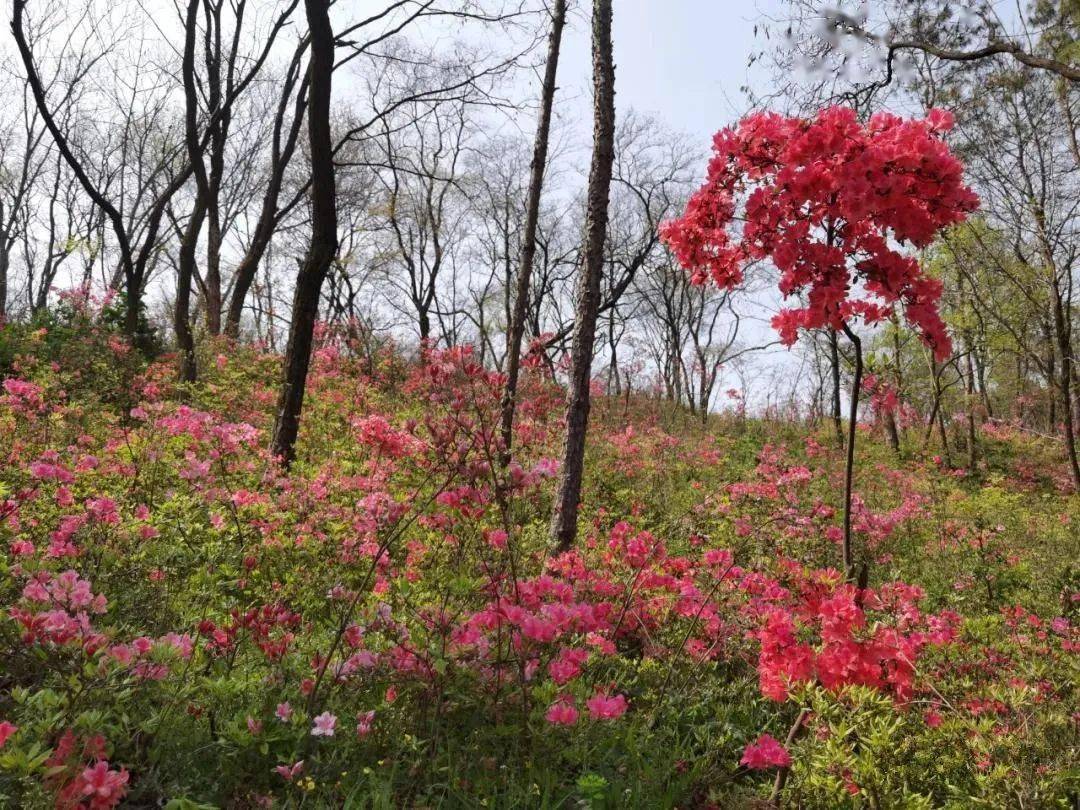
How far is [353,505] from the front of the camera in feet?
16.3

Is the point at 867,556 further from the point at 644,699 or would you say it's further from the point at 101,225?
the point at 101,225

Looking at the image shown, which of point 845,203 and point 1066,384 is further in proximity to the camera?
point 1066,384

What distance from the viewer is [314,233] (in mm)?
6363

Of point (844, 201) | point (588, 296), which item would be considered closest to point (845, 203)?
point (844, 201)

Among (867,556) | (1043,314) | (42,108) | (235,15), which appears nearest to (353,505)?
(867,556)

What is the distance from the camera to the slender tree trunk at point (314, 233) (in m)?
6.18

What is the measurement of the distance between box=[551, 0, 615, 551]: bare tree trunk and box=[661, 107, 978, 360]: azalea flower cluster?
1.57 meters

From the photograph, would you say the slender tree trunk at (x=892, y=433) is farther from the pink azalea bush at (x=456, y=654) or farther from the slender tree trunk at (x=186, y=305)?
the slender tree trunk at (x=186, y=305)

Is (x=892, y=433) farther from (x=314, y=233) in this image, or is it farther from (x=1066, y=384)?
(x=314, y=233)

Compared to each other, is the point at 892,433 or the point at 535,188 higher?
the point at 535,188

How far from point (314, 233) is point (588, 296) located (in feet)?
10.9

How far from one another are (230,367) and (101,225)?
13.8 m

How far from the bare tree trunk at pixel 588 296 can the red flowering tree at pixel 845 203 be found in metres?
1.54

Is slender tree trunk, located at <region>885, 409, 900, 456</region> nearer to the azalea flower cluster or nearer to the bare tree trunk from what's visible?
the bare tree trunk
